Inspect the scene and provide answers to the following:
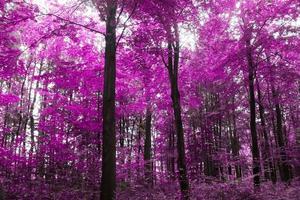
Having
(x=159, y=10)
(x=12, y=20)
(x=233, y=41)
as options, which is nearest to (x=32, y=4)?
(x=12, y=20)

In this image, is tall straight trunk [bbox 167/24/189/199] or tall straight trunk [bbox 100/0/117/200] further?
tall straight trunk [bbox 167/24/189/199]

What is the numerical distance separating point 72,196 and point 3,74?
5.05 m

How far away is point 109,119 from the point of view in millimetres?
7895

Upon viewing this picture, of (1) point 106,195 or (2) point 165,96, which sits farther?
(2) point 165,96

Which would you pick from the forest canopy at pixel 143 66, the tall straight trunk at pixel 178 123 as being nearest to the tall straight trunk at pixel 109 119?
the forest canopy at pixel 143 66

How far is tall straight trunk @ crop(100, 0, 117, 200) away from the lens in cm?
745

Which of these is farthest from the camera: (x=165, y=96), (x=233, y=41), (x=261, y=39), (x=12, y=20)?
(x=165, y=96)

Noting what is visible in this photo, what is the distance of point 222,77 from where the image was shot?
13367 mm

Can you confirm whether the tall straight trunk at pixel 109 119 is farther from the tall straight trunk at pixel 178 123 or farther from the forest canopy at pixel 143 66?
the tall straight trunk at pixel 178 123

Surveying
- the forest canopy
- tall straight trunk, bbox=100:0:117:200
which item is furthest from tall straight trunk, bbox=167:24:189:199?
tall straight trunk, bbox=100:0:117:200

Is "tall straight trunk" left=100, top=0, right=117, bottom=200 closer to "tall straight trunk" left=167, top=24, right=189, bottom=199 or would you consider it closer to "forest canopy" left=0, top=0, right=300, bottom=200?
"forest canopy" left=0, top=0, right=300, bottom=200

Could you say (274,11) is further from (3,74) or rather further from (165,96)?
(3,74)

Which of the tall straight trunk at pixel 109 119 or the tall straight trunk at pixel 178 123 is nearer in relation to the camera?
the tall straight trunk at pixel 109 119

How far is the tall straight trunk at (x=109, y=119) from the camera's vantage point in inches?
293
